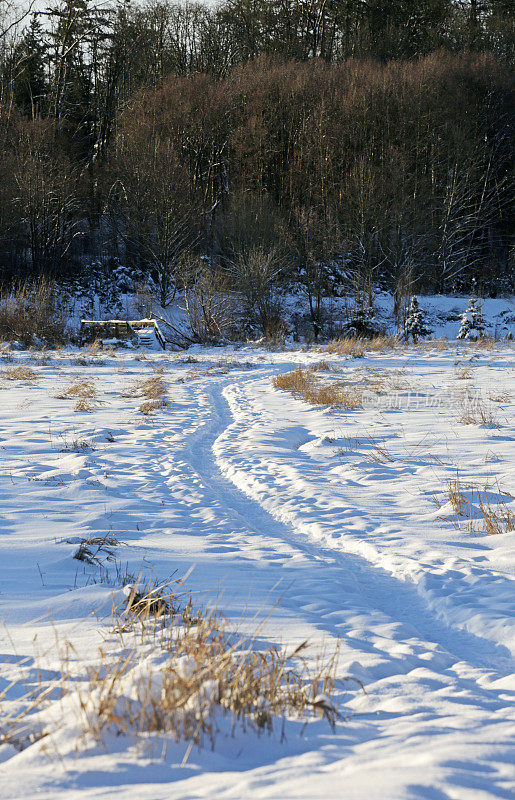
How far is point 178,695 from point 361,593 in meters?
2.00

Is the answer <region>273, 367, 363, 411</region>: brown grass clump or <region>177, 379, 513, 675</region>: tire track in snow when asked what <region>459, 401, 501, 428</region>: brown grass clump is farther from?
<region>177, 379, 513, 675</region>: tire track in snow

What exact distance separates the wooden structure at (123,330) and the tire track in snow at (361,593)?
18.4 m

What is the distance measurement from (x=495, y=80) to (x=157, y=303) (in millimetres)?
22758

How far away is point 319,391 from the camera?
11.7 meters

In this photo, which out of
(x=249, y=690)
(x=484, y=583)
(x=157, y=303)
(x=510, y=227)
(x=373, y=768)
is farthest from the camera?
(x=510, y=227)

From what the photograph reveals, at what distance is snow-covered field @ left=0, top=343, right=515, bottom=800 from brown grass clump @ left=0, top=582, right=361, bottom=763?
5 centimetres

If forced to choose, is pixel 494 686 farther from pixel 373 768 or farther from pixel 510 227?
pixel 510 227

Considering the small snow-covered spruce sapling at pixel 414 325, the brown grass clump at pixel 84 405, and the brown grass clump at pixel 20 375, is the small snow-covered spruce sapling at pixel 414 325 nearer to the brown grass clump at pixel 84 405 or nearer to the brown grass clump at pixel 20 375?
the brown grass clump at pixel 20 375

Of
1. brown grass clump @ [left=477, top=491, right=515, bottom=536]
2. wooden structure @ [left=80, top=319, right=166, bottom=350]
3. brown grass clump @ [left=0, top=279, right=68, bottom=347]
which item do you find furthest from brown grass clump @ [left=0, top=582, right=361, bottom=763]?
wooden structure @ [left=80, top=319, right=166, bottom=350]

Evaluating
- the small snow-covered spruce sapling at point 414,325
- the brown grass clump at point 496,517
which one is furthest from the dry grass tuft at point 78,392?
the small snow-covered spruce sapling at point 414,325

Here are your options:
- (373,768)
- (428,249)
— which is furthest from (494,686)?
(428,249)

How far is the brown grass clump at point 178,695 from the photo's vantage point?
1.74m

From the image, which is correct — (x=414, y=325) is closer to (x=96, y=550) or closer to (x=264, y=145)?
(x=264, y=145)

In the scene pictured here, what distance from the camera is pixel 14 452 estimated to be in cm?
691
